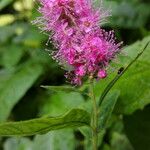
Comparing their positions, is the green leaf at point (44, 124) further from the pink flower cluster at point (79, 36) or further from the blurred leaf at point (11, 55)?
the blurred leaf at point (11, 55)

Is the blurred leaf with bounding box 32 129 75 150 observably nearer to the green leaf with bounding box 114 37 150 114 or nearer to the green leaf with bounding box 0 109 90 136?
the green leaf with bounding box 114 37 150 114

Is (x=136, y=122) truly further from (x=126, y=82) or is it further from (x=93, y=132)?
(x=93, y=132)

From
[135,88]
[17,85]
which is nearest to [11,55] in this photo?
[17,85]

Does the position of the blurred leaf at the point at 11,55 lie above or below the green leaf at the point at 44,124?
below

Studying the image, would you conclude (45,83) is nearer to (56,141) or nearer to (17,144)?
(17,144)

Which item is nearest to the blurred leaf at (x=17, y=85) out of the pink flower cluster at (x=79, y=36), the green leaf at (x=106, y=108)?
the green leaf at (x=106, y=108)

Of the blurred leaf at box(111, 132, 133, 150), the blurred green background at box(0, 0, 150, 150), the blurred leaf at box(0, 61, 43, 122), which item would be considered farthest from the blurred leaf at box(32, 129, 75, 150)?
the blurred leaf at box(0, 61, 43, 122)
